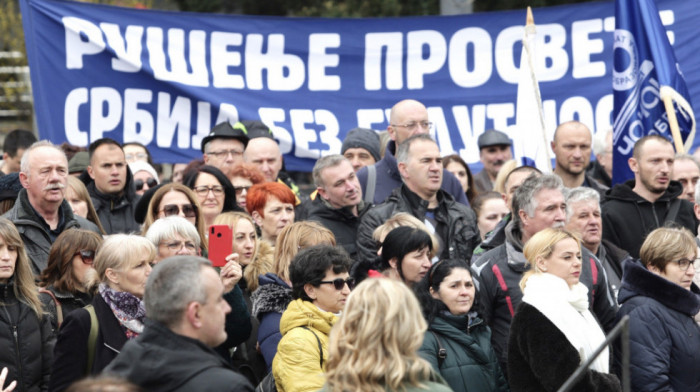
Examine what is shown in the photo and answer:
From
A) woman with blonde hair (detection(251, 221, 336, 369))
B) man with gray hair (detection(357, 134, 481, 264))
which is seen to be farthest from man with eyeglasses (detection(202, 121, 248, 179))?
woman with blonde hair (detection(251, 221, 336, 369))

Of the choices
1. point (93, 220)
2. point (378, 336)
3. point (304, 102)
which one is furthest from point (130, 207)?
point (378, 336)

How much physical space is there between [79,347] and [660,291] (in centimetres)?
325

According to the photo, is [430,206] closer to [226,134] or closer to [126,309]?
[226,134]

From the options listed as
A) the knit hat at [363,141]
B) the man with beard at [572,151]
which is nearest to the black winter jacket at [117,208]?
the knit hat at [363,141]

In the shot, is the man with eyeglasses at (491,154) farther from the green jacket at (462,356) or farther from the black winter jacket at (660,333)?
the green jacket at (462,356)

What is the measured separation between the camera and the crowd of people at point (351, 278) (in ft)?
13.4

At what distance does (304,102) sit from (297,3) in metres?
8.10

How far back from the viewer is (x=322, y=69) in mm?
10656

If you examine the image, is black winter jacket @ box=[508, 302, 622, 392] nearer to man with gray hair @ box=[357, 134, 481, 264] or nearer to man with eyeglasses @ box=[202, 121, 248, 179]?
man with gray hair @ box=[357, 134, 481, 264]

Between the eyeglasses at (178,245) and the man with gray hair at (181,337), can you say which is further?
the eyeglasses at (178,245)

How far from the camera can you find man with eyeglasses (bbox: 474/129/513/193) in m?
10.4

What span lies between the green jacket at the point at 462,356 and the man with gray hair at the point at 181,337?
190cm

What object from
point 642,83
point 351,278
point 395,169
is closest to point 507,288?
point 351,278

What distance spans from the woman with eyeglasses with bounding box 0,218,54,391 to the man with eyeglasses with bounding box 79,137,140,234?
2472mm
